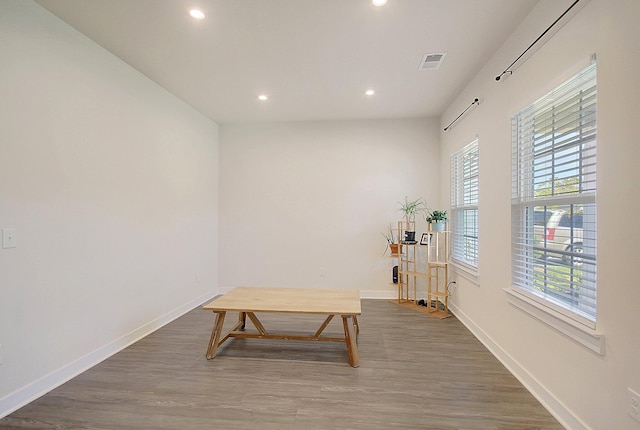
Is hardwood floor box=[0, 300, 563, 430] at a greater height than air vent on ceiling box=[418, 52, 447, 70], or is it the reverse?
air vent on ceiling box=[418, 52, 447, 70]

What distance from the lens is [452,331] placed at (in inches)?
124

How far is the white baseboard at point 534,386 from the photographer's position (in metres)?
1.69

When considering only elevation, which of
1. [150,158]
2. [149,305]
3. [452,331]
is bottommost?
[452,331]

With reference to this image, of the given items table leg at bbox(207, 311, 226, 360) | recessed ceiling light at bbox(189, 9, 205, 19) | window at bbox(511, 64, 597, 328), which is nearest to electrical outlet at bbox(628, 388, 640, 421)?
window at bbox(511, 64, 597, 328)

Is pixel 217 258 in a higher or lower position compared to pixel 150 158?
lower

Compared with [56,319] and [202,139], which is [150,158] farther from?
[56,319]

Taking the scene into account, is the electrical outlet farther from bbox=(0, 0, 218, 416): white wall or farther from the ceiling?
bbox=(0, 0, 218, 416): white wall

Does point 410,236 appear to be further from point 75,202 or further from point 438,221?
point 75,202

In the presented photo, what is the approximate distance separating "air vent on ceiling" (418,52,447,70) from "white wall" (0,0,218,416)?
2824mm

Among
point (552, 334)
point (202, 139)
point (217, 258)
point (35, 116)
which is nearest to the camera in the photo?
point (552, 334)

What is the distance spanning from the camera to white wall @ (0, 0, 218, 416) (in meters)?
1.90

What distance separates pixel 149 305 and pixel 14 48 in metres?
2.39

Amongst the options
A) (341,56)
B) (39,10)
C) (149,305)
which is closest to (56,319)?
(149,305)

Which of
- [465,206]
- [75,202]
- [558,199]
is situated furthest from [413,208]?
[75,202]
